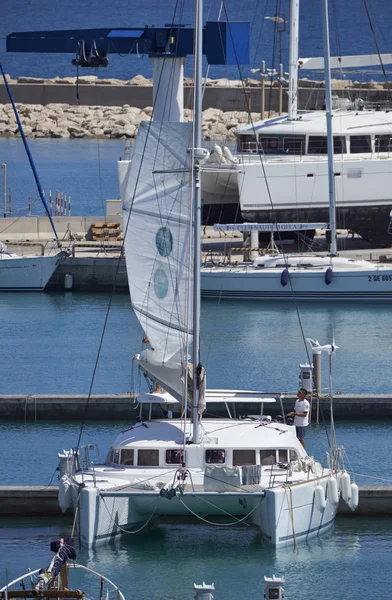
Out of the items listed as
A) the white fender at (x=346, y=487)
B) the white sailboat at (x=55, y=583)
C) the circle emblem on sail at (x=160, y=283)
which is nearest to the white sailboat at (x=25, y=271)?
the circle emblem on sail at (x=160, y=283)

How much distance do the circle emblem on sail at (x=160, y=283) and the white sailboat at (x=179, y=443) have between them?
0.7 inches

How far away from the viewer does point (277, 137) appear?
50.7 m

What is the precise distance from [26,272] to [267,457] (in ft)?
84.7

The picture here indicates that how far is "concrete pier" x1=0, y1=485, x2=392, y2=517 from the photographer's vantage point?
24734 mm

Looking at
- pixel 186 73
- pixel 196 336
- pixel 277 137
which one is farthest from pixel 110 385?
pixel 186 73

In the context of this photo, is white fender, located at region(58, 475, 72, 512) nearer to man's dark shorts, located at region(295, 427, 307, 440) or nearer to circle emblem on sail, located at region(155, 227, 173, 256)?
circle emblem on sail, located at region(155, 227, 173, 256)

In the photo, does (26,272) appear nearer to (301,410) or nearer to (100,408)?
(100,408)

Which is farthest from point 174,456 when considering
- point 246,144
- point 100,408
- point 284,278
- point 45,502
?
point 246,144

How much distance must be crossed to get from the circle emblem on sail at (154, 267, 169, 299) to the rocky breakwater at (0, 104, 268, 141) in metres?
70.6

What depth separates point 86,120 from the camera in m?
104

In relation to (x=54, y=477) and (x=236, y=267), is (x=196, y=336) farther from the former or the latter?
(x=236, y=267)

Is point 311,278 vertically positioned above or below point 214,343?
above

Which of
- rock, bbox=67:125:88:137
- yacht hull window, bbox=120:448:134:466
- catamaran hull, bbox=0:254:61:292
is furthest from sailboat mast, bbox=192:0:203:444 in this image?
rock, bbox=67:125:88:137

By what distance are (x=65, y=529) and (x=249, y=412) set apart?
7.39m
